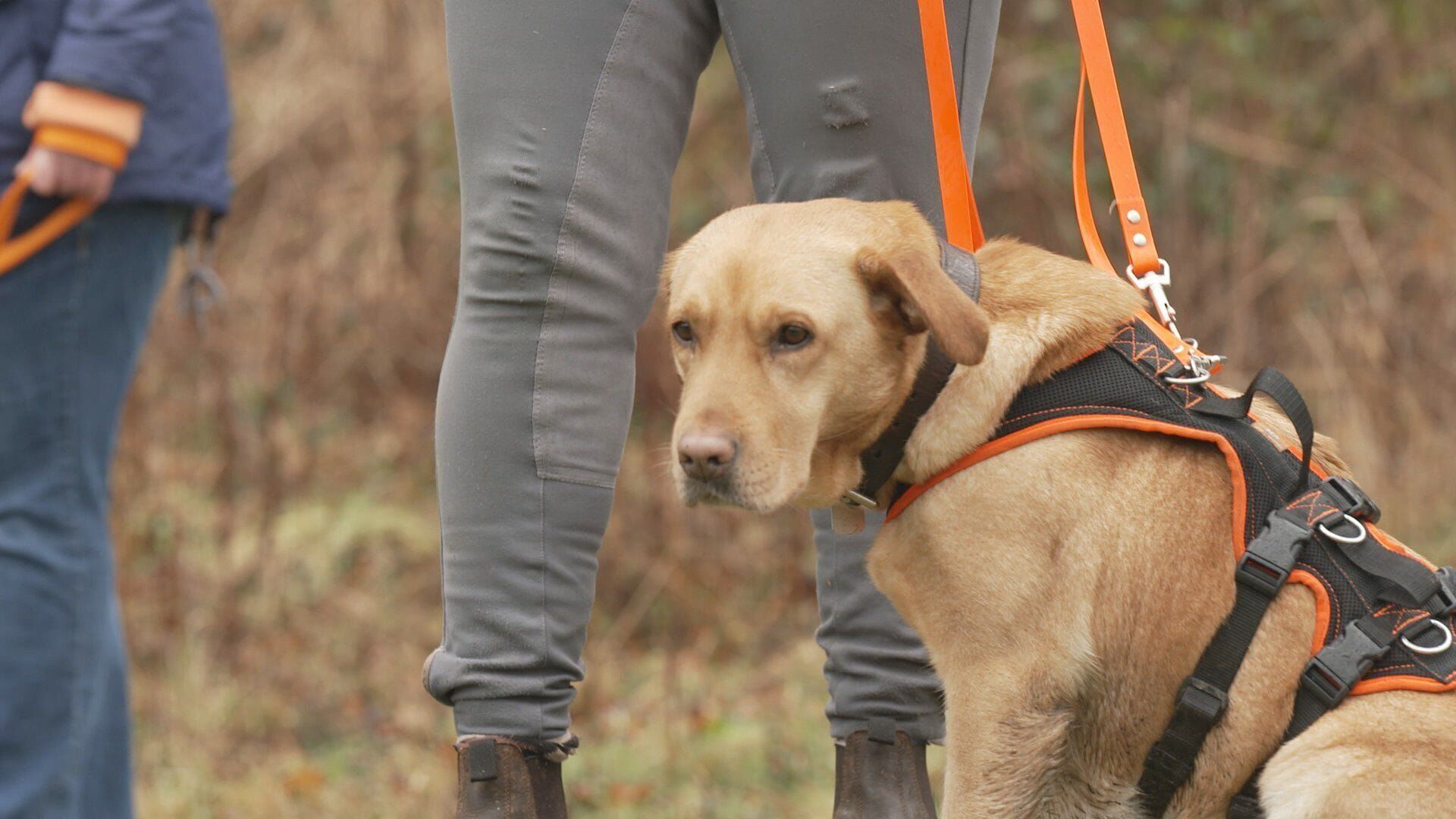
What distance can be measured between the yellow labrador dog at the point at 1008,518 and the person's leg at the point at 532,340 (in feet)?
0.77

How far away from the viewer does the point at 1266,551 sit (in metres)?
2.55

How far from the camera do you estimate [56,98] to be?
3.52 m

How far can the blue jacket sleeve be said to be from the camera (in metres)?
3.52

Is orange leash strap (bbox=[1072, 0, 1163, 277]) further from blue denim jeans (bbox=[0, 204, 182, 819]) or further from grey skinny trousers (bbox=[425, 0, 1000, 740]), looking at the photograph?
blue denim jeans (bbox=[0, 204, 182, 819])

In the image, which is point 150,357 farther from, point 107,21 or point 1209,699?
point 1209,699

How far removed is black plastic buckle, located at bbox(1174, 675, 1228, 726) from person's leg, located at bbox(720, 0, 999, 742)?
0.63 m

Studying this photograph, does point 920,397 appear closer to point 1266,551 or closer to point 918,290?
point 918,290

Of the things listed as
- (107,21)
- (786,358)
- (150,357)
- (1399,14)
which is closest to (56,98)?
(107,21)

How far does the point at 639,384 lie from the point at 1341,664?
16.6 feet

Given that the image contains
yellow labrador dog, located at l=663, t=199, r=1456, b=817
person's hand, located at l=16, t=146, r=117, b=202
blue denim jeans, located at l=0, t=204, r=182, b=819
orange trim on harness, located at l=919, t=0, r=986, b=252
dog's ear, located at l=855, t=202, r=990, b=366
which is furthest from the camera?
blue denim jeans, located at l=0, t=204, r=182, b=819

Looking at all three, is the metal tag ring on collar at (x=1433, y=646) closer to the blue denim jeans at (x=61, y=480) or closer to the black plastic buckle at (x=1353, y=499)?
the black plastic buckle at (x=1353, y=499)

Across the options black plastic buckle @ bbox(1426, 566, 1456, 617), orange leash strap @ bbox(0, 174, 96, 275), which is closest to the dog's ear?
black plastic buckle @ bbox(1426, 566, 1456, 617)

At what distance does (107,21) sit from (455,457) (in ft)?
5.28

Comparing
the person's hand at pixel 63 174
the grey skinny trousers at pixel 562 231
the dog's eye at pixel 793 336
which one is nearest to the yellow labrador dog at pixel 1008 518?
the dog's eye at pixel 793 336
